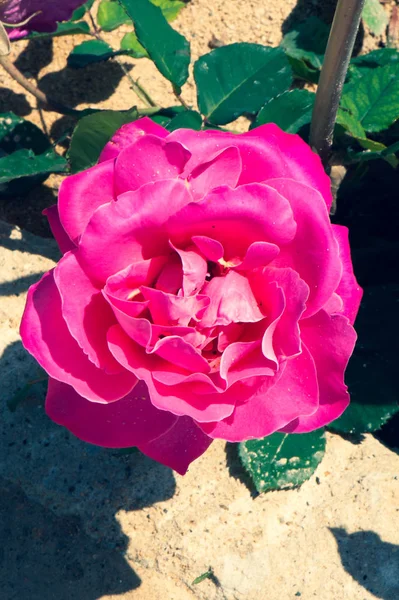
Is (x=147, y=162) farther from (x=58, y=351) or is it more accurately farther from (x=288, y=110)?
(x=288, y=110)

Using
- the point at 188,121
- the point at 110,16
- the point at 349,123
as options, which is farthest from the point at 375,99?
the point at 110,16

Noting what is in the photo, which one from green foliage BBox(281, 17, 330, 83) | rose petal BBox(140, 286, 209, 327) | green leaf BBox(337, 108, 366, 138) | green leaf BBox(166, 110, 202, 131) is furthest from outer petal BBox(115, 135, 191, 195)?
green foliage BBox(281, 17, 330, 83)

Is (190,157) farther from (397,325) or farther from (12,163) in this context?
(397,325)

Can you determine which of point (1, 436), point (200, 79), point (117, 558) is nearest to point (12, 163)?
point (200, 79)

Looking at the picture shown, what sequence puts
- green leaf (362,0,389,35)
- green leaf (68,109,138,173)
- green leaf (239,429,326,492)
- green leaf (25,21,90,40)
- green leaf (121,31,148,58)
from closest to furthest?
green leaf (68,109,138,173) < green leaf (239,429,326,492) < green leaf (25,21,90,40) < green leaf (121,31,148,58) < green leaf (362,0,389,35)

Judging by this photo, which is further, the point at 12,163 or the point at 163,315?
the point at 12,163

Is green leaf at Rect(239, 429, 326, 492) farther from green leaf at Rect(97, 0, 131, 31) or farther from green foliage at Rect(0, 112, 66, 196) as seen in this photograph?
green leaf at Rect(97, 0, 131, 31)
